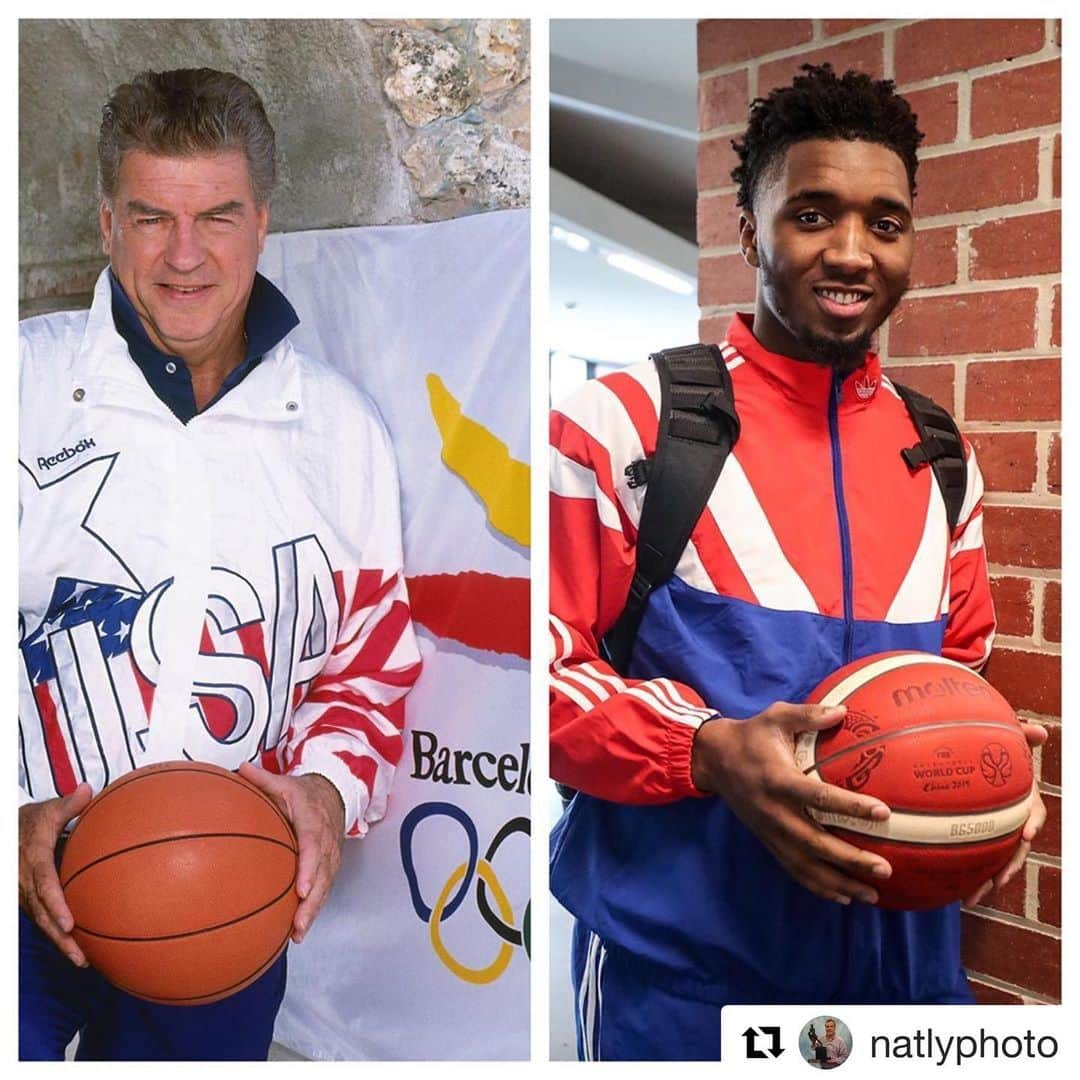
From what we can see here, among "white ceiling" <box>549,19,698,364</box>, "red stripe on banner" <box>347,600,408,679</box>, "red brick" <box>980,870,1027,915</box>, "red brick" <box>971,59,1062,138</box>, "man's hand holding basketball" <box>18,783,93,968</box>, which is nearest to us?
"man's hand holding basketball" <box>18,783,93,968</box>

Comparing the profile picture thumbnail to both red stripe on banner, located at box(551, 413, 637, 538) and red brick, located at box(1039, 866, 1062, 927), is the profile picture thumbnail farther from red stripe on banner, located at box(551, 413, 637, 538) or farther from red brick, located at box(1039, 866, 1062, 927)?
red stripe on banner, located at box(551, 413, 637, 538)

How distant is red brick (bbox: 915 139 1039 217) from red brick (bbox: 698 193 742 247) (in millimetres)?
276

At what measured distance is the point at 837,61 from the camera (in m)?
1.56

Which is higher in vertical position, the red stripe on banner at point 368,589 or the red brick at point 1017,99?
the red brick at point 1017,99

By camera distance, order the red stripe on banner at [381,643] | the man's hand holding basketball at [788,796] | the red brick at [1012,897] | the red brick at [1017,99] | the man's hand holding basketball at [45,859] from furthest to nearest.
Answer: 1. the red brick at [1012,897]
2. the red brick at [1017,99]
3. the red stripe on banner at [381,643]
4. the man's hand holding basketball at [45,859]
5. the man's hand holding basketball at [788,796]

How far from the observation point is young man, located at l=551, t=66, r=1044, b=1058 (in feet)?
4.08

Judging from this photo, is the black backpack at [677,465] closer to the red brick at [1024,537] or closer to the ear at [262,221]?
the red brick at [1024,537]

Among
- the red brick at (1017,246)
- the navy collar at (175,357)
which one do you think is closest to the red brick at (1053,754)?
the red brick at (1017,246)

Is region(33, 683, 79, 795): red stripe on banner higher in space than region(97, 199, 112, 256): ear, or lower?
lower

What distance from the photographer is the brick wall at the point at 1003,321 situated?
1438 mm

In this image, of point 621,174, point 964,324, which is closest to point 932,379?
point 964,324

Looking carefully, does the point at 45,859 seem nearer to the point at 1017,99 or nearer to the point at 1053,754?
the point at 1053,754

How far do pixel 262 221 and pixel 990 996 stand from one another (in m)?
1.51

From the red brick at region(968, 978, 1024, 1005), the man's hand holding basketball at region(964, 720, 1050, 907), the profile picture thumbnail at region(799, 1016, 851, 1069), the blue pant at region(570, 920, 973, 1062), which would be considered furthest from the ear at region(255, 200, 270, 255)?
the red brick at region(968, 978, 1024, 1005)
